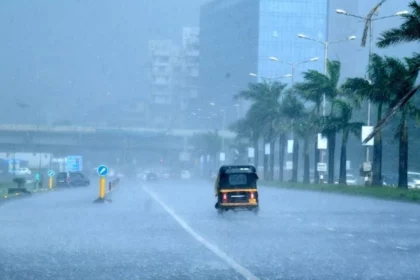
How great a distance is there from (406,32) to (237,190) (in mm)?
10659

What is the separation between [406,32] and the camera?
38.1 metres

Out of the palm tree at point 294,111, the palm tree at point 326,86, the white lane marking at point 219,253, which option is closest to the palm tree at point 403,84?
the palm tree at point 326,86

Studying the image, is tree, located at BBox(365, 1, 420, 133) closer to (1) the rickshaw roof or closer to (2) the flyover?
(1) the rickshaw roof

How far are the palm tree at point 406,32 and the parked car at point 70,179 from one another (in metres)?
47.9

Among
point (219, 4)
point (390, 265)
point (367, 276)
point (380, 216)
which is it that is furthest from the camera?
point (219, 4)

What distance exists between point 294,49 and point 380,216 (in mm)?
136619

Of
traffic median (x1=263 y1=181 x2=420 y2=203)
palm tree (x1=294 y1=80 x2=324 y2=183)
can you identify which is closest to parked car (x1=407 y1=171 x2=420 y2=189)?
palm tree (x1=294 y1=80 x2=324 y2=183)

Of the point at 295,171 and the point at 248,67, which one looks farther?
the point at 248,67

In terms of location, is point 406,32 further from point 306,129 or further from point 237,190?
point 306,129

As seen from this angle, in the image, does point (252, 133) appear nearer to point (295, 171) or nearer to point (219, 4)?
point (295, 171)

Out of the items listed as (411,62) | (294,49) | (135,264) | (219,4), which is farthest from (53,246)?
(219,4)

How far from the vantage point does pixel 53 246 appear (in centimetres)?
2038

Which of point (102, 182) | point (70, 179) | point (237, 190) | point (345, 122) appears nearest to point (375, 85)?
point (345, 122)

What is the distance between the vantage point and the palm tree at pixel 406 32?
37219 millimetres
